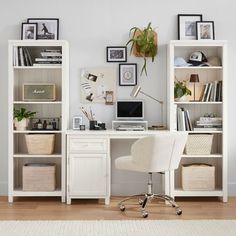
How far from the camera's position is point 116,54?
5.98m

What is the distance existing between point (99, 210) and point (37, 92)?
1527mm

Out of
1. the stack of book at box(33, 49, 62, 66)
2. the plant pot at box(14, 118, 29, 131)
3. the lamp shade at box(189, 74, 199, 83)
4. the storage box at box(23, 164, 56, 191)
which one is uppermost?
the stack of book at box(33, 49, 62, 66)

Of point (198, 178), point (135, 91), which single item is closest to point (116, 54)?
point (135, 91)

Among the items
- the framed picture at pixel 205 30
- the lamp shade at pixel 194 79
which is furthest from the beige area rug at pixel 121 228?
the framed picture at pixel 205 30

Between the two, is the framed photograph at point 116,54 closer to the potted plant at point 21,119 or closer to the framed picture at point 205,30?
the framed picture at point 205,30

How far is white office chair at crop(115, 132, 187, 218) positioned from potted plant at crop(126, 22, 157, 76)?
122 centimetres

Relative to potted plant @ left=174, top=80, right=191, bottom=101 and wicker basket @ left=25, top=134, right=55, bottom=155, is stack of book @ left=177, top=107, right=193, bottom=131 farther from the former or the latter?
wicker basket @ left=25, top=134, right=55, bottom=155

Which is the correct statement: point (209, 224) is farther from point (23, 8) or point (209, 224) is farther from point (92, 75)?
point (23, 8)

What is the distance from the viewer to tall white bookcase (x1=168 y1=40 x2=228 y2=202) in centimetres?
562

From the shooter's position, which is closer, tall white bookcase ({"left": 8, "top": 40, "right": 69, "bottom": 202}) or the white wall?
tall white bookcase ({"left": 8, "top": 40, "right": 69, "bottom": 202})

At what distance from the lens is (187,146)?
5.73 m

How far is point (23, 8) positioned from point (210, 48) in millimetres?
2250

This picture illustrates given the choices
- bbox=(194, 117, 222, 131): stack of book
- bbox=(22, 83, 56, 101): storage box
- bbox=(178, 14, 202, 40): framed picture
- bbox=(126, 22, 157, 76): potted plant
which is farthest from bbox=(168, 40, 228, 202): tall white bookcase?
bbox=(22, 83, 56, 101): storage box

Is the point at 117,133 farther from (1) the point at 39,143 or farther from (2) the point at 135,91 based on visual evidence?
(1) the point at 39,143
